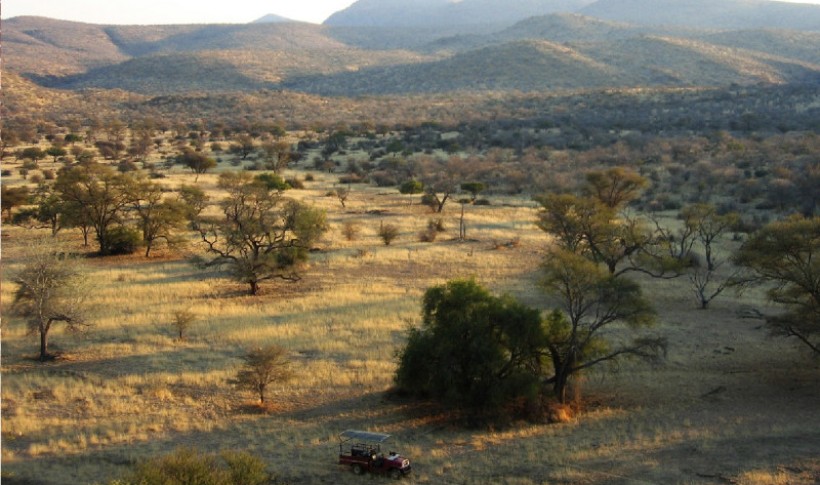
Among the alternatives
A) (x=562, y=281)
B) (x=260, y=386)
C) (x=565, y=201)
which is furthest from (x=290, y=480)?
(x=565, y=201)

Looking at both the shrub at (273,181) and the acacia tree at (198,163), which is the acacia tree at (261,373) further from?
the acacia tree at (198,163)

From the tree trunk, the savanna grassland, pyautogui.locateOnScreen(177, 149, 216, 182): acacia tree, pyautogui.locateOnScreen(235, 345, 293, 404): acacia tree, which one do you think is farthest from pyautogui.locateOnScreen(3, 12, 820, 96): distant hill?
pyautogui.locateOnScreen(235, 345, 293, 404): acacia tree

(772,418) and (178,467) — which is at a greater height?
(178,467)

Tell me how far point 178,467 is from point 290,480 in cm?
259

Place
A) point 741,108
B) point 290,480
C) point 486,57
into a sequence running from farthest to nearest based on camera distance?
point 486,57 < point 741,108 < point 290,480

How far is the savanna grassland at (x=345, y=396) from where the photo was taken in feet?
50.9

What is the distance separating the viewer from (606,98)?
10900 centimetres

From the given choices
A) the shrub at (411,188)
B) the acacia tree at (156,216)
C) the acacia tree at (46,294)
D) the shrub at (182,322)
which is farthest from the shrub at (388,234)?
the acacia tree at (46,294)

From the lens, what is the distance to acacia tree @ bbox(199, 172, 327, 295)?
3109 centimetres

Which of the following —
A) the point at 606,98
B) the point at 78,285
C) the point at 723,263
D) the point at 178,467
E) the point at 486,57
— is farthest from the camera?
the point at 486,57

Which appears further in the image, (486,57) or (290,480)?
(486,57)

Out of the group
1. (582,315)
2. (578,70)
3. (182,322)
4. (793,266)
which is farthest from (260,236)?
(578,70)

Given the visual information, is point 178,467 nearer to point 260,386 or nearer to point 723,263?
point 260,386

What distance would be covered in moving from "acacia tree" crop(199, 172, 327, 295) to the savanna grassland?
38.9 inches
